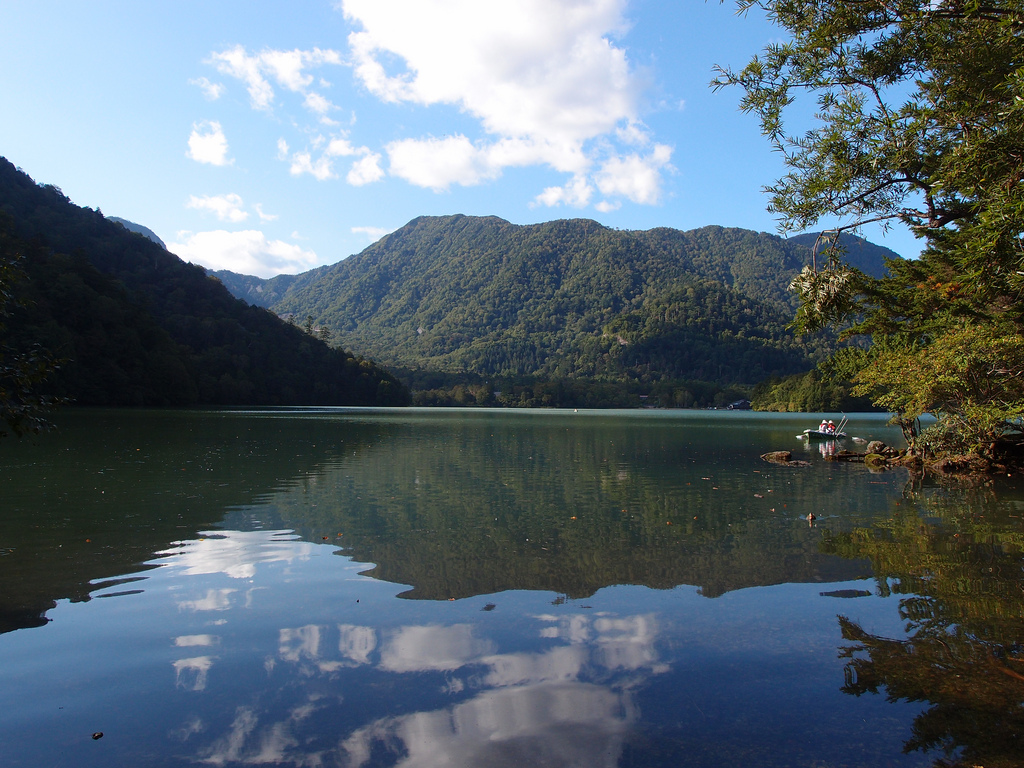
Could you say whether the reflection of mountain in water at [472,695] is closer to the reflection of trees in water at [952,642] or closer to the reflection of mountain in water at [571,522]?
the reflection of mountain in water at [571,522]

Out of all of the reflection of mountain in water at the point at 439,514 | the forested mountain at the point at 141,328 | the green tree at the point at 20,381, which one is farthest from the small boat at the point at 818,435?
the forested mountain at the point at 141,328

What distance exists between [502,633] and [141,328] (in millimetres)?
93216

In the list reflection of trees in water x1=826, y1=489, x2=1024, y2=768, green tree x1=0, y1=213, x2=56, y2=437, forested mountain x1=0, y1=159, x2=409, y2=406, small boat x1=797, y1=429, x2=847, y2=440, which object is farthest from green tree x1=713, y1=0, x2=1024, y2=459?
forested mountain x1=0, y1=159, x2=409, y2=406

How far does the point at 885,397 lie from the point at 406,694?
24.5 meters

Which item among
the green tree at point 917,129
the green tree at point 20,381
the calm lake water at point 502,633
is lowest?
the calm lake water at point 502,633

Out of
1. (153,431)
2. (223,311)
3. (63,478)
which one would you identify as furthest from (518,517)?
(223,311)

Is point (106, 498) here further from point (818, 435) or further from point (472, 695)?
point (818, 435)

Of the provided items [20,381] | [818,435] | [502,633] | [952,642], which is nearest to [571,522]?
[502,633]

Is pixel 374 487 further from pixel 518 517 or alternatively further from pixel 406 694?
pixel 406 694

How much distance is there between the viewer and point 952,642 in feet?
20.3

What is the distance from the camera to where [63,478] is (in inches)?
669

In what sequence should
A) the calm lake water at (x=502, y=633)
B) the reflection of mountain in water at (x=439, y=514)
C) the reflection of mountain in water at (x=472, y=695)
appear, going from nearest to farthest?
the reflection of mountain in water at (x=472, y=695), the calm lake water at (x=502, y=633), the reflection of mountain in water at (x=439, y=514)

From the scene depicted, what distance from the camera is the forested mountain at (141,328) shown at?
238 feet

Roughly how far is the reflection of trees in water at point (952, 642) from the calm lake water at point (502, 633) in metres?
0.03
